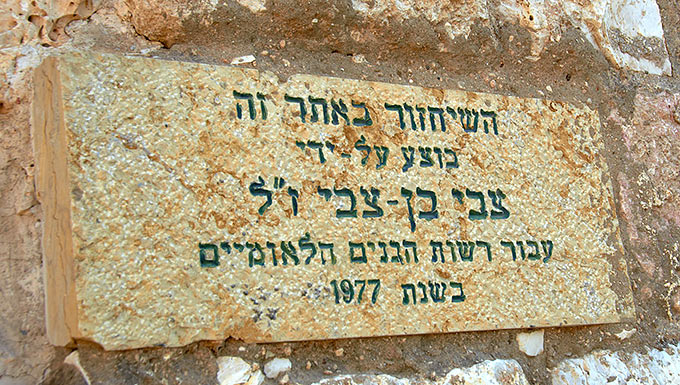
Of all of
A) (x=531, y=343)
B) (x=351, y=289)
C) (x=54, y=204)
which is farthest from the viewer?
(x=531, y=343)

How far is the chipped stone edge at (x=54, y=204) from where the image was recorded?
45.0 inches

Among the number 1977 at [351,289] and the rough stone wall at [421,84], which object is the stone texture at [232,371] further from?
the number 1977 at [351,289]

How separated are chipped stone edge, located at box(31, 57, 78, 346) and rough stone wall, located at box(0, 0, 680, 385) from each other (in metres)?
0.03

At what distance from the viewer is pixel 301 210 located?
1.31m

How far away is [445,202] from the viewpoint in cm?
144

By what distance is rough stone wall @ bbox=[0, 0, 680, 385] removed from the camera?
48.5 inches

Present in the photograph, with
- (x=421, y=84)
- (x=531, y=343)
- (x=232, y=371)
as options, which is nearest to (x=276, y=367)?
(x=232, y=371)

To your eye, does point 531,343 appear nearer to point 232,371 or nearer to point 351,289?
point 351,289

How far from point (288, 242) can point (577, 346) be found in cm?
74

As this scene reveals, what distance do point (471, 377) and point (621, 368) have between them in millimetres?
423

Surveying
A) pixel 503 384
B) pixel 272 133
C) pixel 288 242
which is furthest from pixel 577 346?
pixel 272 133

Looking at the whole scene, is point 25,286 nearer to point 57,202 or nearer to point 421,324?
point 57,202

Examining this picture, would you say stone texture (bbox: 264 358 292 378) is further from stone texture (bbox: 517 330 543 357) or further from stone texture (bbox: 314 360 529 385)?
stone texture (bbox: 517 330 543 357)

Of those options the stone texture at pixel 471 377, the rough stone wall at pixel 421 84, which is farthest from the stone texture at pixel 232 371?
the stone texture at pixel 471 377
